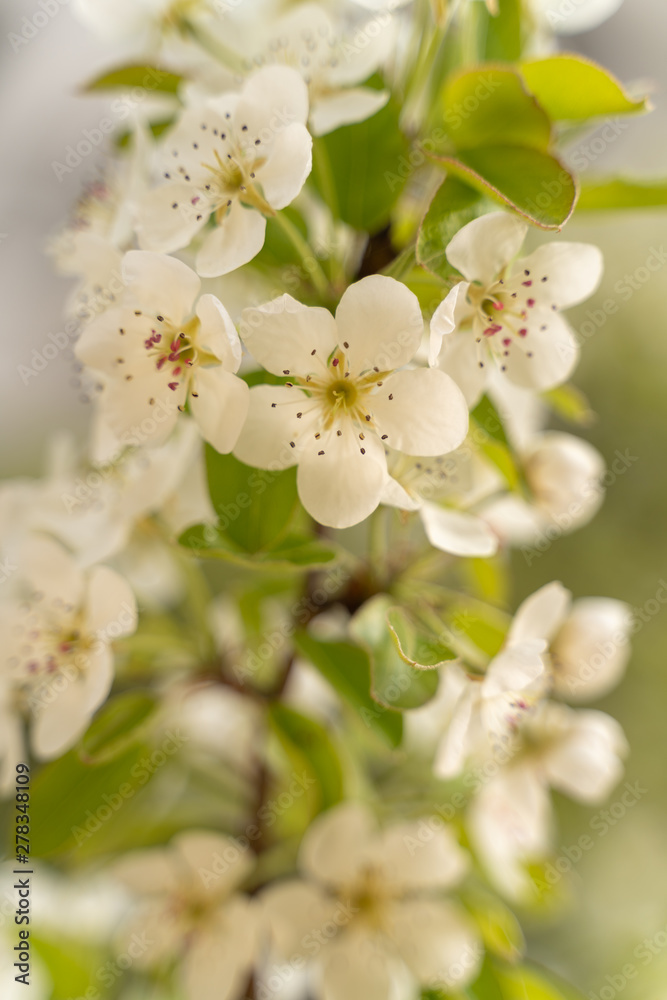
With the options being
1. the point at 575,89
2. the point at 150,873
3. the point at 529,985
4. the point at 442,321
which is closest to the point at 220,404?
the point at 442,321

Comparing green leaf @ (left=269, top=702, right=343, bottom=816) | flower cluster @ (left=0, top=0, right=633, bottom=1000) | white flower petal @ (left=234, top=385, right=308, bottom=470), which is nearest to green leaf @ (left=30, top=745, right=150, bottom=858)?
flower cluster @ (left=0, top=0, right=633, bottom=1000)

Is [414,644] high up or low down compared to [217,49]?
down

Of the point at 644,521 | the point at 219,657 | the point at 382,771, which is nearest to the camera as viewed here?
the point at 219,657

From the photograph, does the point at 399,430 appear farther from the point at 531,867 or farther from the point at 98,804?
the point at 531,867

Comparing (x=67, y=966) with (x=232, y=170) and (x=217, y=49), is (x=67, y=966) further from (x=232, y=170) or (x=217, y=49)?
(x=217, y=49)

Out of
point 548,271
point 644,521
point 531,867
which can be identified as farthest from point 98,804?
point 644,521

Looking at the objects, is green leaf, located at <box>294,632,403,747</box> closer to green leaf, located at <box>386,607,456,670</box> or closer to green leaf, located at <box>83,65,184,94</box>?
green leaf, located at <box>386,607,456,670</box>
